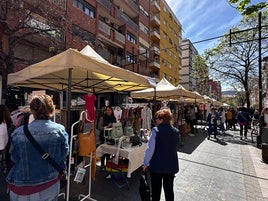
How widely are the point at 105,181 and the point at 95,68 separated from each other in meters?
2.90

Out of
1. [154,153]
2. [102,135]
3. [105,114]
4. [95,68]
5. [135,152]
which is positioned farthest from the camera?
[105,114]

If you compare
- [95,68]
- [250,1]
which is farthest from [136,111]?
[250,1]

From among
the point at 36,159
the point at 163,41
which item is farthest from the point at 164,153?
the point at 163,41

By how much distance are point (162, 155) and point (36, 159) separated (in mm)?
1870

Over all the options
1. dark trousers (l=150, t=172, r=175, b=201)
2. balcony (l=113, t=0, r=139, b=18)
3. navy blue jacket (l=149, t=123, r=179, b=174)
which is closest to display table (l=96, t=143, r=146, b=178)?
dark trousers (l=150, t=172, r=175, b=201)

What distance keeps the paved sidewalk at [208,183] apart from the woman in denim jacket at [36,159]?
2.17 metres

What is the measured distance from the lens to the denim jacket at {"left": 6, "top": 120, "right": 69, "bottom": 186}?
2.09 m

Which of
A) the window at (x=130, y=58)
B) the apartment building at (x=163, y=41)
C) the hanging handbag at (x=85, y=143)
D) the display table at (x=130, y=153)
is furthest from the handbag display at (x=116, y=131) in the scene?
the apartment building at (x=163, y=41)

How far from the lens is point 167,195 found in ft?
11.2

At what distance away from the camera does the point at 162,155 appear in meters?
3.27

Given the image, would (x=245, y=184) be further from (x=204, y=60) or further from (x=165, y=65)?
(x=165, y=65)

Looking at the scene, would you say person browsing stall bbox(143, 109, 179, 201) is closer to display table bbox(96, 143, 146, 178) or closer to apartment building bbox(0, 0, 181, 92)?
display table bbox(96, 143, 146, 178)

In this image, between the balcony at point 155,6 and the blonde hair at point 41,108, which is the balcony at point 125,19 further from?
the blonde hair at point 41,108

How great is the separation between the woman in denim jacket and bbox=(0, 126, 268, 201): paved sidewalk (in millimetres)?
2174
